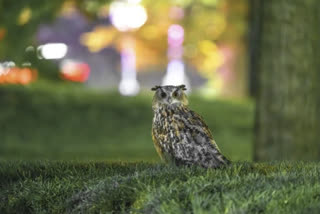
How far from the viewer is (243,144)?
18.8m

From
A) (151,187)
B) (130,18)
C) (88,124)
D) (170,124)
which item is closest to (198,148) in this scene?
(170,124)

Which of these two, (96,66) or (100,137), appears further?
(96,66)

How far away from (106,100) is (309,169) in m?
14.5

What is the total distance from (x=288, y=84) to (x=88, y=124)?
23.8ft

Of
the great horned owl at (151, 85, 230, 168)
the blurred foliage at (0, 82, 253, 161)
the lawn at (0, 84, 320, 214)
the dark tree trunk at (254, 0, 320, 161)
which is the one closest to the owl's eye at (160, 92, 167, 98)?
the great horned owl at (151, 85, 230, 168)

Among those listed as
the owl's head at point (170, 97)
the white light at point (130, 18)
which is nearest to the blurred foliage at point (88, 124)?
the owl's head at point (170, 97)

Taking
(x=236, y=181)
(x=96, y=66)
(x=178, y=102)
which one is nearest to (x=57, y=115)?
(x=178, y=102)

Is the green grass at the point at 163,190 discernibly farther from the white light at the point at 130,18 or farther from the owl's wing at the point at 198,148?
the white light at the point at 130,18

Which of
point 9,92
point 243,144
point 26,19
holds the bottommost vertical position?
point 243,144

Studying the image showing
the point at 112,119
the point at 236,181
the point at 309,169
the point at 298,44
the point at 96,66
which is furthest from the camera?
the point at 96,66

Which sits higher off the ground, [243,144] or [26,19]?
[26,19]

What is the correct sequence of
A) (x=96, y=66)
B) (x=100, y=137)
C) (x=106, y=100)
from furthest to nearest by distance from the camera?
(x=96, y=66), (x=106, y=100), (x=100, y=137)

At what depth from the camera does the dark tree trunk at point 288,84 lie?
1283 centimetres

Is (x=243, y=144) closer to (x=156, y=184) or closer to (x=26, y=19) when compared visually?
(x=26, y=19)
